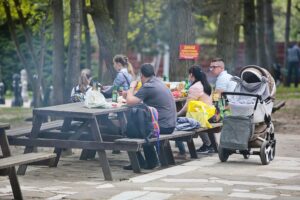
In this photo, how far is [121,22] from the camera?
2617 cm

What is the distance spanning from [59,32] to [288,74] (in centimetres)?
2603

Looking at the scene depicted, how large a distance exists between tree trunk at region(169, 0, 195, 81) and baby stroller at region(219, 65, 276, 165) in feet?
19.6

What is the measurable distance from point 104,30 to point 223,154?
7.32 m

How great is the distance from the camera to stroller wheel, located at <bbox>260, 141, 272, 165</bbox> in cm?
1719

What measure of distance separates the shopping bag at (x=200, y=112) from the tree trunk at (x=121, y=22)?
684cm

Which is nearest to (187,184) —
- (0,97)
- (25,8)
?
(25,8)

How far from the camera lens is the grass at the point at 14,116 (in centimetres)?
2682

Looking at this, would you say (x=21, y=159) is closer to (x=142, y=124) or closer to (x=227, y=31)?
(x=142, y=124)

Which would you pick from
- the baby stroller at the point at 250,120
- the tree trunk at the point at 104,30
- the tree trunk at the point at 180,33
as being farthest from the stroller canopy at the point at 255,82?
the tree trunk at the point at 104,30

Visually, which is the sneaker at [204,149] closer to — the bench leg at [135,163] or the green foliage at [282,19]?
the bench leg at [135,163]

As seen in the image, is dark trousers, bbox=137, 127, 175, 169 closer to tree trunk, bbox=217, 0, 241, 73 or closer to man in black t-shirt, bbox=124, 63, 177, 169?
man in black t-shirt, bbox=124, 63, 177, 169

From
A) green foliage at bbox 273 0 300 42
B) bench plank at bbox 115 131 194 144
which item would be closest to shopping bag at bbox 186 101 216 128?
bench plank at bbox 115 131 194 144

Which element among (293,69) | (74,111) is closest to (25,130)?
(74,111)

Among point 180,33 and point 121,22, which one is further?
point 121,22
